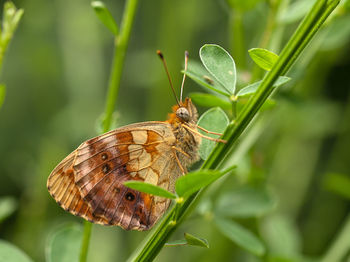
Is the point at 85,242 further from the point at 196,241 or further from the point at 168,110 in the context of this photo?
the point at 168,110

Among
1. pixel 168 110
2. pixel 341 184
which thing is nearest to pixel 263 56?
pixel 341 184

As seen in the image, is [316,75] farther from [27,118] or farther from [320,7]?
[27,118]

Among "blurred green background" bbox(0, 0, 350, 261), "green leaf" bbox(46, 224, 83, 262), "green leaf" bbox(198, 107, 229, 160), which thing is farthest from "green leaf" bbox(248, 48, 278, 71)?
"green leaf" bbox(46, 224, 83, 262)

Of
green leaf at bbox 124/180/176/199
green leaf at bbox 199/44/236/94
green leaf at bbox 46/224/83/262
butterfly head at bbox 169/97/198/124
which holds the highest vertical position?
green leaf at bbox 199/44/236/94

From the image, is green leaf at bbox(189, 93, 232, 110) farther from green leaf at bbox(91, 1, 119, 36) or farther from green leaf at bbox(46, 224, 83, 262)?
green leaf at bbox(46, 224, 83, 262)

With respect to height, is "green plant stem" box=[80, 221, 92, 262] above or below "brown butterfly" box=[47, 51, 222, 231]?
below

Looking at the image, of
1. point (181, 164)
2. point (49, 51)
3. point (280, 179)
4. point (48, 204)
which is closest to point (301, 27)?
point (181, 164)
